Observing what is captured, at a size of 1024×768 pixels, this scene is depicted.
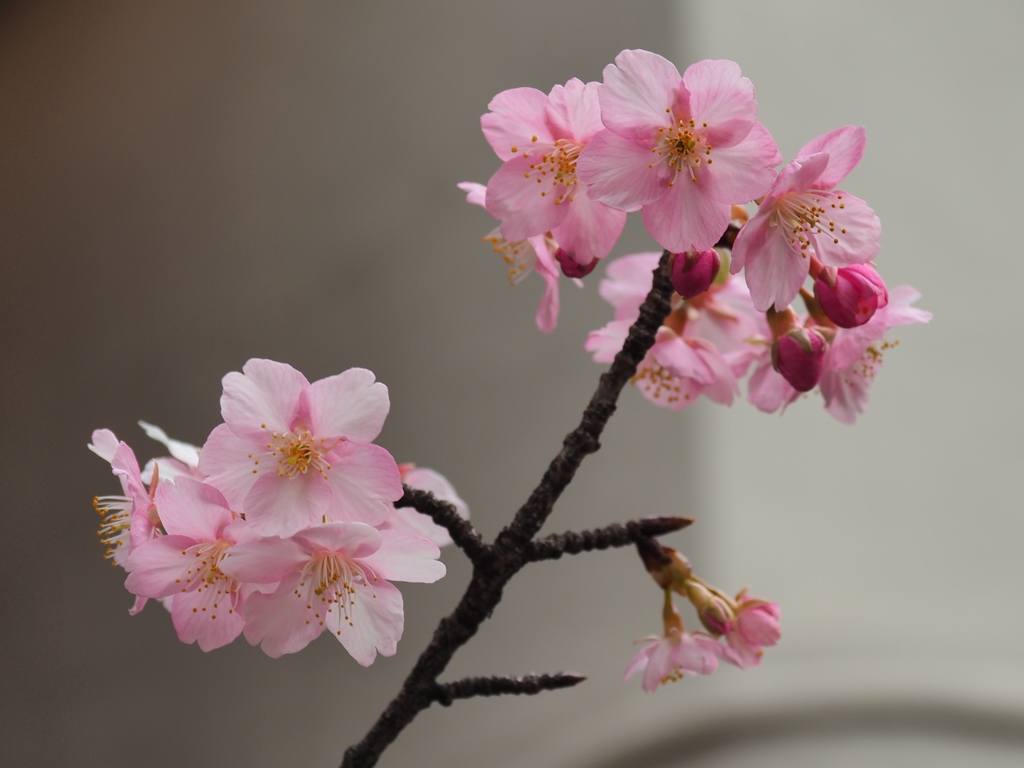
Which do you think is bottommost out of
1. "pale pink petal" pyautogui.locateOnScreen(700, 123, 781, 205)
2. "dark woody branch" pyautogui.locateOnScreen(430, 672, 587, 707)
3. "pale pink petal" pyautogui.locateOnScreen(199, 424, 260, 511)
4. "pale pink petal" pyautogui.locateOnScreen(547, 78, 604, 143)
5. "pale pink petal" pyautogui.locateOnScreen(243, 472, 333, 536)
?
"dark woody branch" pyautogui.locateOnScreen(430, 672, 587, 707)

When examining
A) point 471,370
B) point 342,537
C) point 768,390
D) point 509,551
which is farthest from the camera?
point 471,370

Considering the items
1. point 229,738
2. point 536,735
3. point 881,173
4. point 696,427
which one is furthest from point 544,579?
point 881,173

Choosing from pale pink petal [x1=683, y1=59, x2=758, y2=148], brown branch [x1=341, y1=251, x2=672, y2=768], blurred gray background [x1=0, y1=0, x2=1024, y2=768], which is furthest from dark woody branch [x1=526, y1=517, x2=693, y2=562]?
blurred gray background [x1=0, y1=0, x2=1024, y2=768]

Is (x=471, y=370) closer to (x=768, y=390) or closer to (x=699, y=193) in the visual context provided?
(x=768, y=390)

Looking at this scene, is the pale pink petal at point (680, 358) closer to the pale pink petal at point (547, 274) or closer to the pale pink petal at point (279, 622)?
the pale pink petal at point (547, 274)

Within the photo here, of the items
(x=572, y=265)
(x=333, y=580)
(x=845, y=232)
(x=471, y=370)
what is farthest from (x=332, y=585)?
(x=471, y=370)

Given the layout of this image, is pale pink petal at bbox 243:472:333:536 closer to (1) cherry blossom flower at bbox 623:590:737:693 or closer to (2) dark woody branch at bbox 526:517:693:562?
(2) dark woody branch at bbox 526:517:693:562
